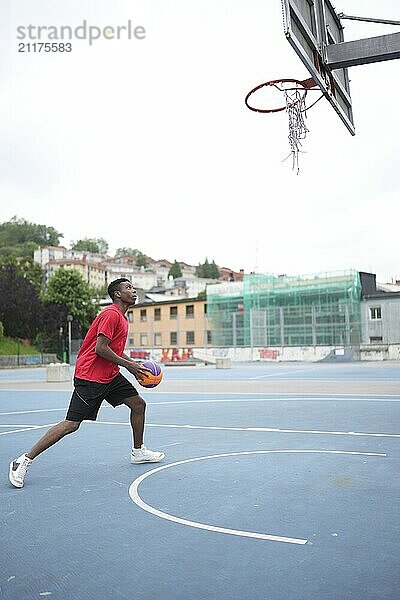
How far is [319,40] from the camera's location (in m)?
8.65

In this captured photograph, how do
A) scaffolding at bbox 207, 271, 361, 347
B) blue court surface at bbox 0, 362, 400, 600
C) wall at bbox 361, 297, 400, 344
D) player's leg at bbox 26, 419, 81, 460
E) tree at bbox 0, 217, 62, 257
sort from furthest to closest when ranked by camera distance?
tree at bbox 0, 217, 62, 257 → wall at bbox 361, 297, 400, 344 → scaffolding at bbox 207, 271, 361, 347 → player's leg at bbox 26, 419, 81, 460 → blue court surface at bbox 0, 362, 400, 600

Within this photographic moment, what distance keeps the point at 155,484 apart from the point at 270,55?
873 centimetres

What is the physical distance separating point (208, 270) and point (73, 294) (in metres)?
103

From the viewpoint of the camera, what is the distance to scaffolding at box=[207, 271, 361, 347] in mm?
54500

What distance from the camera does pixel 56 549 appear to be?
4.31 m

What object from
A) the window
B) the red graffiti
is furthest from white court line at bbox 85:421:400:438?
the window

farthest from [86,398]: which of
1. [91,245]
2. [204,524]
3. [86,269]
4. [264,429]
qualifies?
[91,245]

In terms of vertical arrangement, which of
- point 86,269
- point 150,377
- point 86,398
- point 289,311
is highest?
point 86,269

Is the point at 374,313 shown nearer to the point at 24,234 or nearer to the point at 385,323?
the point at 385,323

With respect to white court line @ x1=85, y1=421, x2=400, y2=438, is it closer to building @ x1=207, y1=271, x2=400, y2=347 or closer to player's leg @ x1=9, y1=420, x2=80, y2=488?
player's leg @ x1=9, y1=420, x2=80, y2=488

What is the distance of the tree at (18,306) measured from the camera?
195 feet

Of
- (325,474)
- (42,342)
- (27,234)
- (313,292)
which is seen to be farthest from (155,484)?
(27,234)

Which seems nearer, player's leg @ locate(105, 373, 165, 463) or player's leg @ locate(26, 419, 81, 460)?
player's leg @ locate(26, 419, 81, 460)

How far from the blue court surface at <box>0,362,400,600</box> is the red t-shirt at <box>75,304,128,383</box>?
1.00 m
